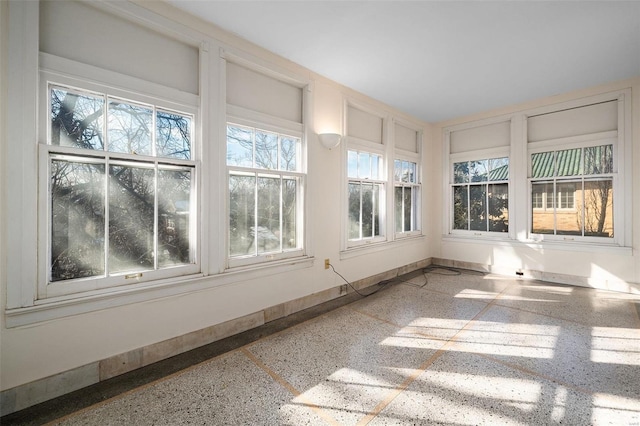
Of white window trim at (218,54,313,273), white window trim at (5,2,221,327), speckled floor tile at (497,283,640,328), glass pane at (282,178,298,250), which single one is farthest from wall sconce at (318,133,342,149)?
speckled floor tile at (497,283,640,328)

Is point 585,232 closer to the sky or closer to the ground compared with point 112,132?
closer to the ground

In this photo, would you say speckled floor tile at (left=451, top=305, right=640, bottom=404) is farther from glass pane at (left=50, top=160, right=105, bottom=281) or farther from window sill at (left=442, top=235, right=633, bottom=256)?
glass pane at (left=50, top=160, right=105, bottom=281)

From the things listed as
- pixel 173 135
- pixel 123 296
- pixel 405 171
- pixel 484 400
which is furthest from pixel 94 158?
pixel 405 171

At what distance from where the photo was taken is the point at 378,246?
441 centimetres

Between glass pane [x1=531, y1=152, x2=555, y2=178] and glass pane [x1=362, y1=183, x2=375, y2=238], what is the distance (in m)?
2.82

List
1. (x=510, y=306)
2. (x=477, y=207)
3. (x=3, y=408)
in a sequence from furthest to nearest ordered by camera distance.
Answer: (x=477, y=207), (x=510, y=306), (x=3, y=408)

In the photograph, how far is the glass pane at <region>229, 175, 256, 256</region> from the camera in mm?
2732

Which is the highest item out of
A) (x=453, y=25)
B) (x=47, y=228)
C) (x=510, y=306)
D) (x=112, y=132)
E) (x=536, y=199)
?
(x=453, y=25)

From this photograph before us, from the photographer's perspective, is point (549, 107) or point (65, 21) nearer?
point (65, 21)

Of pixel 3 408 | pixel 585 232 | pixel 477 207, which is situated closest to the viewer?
pixel 3 408

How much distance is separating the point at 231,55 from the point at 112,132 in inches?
51.5

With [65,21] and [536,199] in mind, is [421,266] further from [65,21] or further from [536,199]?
[65,21]

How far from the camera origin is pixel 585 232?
421 cm

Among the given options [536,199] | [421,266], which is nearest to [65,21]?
[421,266]
